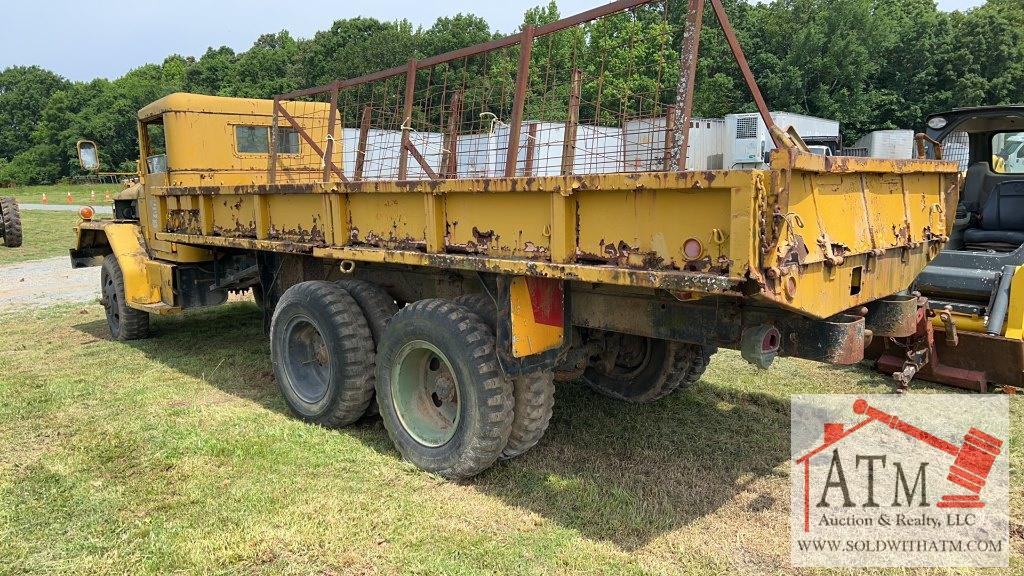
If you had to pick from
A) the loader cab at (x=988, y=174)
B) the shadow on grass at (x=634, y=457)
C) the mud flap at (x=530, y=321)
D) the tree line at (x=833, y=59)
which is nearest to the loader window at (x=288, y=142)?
the shadow on grass at (x=634, y=457)

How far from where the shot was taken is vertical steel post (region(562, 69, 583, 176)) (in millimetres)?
3779

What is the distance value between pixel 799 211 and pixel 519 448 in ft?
6.37

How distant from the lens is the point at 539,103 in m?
4.29

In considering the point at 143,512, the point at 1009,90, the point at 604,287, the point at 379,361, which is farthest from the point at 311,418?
the point at 1009,90

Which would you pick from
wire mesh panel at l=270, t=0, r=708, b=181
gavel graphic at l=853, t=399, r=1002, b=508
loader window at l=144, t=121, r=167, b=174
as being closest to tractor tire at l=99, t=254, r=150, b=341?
loader window at l=144, t=121, r=167, b=174

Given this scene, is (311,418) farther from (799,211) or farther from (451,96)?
(799,211)

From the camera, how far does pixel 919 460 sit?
4082mm

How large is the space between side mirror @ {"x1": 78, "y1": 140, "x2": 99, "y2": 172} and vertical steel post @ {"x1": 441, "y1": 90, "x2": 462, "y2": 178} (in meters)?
4.65

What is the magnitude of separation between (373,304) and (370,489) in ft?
4.29

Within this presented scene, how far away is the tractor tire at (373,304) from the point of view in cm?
461

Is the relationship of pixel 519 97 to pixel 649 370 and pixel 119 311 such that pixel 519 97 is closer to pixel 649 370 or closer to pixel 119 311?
pixel 649 370

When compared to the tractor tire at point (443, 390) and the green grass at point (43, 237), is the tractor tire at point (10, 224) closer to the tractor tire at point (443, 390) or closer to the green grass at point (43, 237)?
the green grass at point (43, 237)

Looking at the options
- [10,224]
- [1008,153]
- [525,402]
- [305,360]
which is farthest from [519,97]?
[10,224]

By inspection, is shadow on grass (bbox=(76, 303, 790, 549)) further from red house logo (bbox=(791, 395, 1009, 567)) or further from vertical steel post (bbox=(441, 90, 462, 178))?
vertical steel post (bbox=(441, 90, 462, 178))
